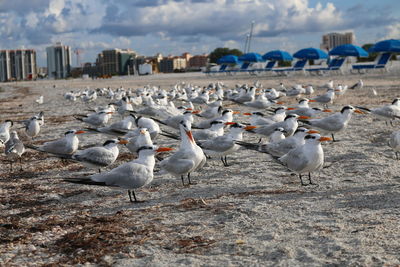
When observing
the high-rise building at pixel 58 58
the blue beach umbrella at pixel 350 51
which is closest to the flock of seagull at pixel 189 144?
the blue beach umbrella at pixel 350 51

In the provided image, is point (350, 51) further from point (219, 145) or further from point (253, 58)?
point (219, 145)

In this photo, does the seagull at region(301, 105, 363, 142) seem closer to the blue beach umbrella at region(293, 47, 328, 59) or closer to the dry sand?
the dry sand

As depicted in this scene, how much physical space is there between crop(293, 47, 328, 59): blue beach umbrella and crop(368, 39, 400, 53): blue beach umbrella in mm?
7214

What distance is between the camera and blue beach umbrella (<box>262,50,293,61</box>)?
51031 mm

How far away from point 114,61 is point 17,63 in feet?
143

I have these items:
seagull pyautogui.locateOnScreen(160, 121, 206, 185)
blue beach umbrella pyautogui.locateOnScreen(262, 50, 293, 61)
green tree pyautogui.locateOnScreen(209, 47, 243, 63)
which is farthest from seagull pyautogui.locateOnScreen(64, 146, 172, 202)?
green tree pyautogui.locateOnScreen(209, 47, 243, 63)

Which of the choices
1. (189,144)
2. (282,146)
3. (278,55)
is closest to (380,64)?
(278,55)

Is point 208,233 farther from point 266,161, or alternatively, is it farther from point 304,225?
point 266,161

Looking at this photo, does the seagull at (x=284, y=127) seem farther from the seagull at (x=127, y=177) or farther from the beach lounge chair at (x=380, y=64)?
Result: the beach lounge chair at (x=380, y=64)

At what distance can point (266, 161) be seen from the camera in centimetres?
860

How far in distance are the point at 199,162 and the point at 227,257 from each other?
2837 mm

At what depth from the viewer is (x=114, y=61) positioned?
151m

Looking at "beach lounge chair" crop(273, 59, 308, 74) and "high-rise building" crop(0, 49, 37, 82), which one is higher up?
"high-rise building" crop(0, 49, 37, 82)

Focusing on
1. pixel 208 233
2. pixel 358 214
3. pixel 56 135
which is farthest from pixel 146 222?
pixel 56 135
